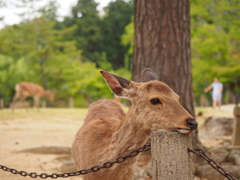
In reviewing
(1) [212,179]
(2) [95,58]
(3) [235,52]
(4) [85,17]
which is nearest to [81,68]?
(2) [95,58]

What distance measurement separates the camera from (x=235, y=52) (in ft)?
68.8

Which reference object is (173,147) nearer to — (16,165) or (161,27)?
(161,27)

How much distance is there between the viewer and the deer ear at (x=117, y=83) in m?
2.88

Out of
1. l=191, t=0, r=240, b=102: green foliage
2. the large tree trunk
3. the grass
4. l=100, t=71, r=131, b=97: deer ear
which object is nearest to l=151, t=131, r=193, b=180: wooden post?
l=100, t=71, r=131, b=97: deer ear

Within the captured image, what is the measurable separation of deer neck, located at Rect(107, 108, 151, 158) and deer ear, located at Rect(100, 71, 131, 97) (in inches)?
8.3

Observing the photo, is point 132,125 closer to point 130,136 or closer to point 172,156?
point 130,136

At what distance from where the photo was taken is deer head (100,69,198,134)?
2.50 m

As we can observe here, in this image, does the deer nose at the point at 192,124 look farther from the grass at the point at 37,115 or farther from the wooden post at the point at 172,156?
the grass at the point at 37,115

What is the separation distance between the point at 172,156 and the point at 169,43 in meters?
3.16

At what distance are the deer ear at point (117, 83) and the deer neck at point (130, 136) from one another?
0.69 ft

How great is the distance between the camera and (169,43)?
5.16 m

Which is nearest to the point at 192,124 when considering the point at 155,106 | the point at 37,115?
the point at 155,106

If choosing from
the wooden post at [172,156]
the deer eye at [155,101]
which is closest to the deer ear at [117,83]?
the deer eye at [155,101]

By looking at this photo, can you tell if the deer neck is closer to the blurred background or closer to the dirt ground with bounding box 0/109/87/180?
the dirt ground with bounding box 0/109/87/180
